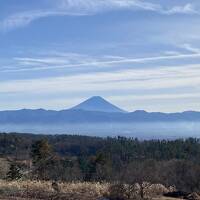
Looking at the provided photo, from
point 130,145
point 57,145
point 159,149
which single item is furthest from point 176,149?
point 57,145

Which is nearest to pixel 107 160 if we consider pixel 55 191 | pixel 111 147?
pixel 55 191

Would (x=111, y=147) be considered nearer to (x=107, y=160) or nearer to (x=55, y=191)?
(x=107, y=160)

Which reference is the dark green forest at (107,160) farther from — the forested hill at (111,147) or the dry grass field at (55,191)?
the dry grass field at (55,191)

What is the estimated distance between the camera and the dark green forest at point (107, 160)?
23.9 m

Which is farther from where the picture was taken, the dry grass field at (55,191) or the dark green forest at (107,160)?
the dark green forest at (107,160)

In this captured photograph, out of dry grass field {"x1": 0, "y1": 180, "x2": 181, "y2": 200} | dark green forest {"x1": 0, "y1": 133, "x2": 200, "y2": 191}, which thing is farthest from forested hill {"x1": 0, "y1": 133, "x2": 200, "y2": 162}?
dry grass field {"x1": 0, "y1": 180, "x2": 181, "y2": 200}

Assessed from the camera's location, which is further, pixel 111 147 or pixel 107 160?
pixel 111 147

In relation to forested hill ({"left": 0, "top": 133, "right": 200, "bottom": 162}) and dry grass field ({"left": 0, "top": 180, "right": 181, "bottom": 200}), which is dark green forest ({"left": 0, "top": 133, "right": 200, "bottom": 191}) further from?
dry grass field ({"left": 0, "top": 180, "right": 181, "bottom": 200})

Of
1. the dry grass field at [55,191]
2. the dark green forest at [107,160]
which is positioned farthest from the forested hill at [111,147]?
the dry grass field at [55,191]

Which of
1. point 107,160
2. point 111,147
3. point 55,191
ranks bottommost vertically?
point 55,191

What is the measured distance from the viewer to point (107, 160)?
2304 inches

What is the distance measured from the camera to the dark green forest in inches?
941

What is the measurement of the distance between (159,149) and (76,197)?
78079 millimetres

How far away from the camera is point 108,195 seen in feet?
52.6
